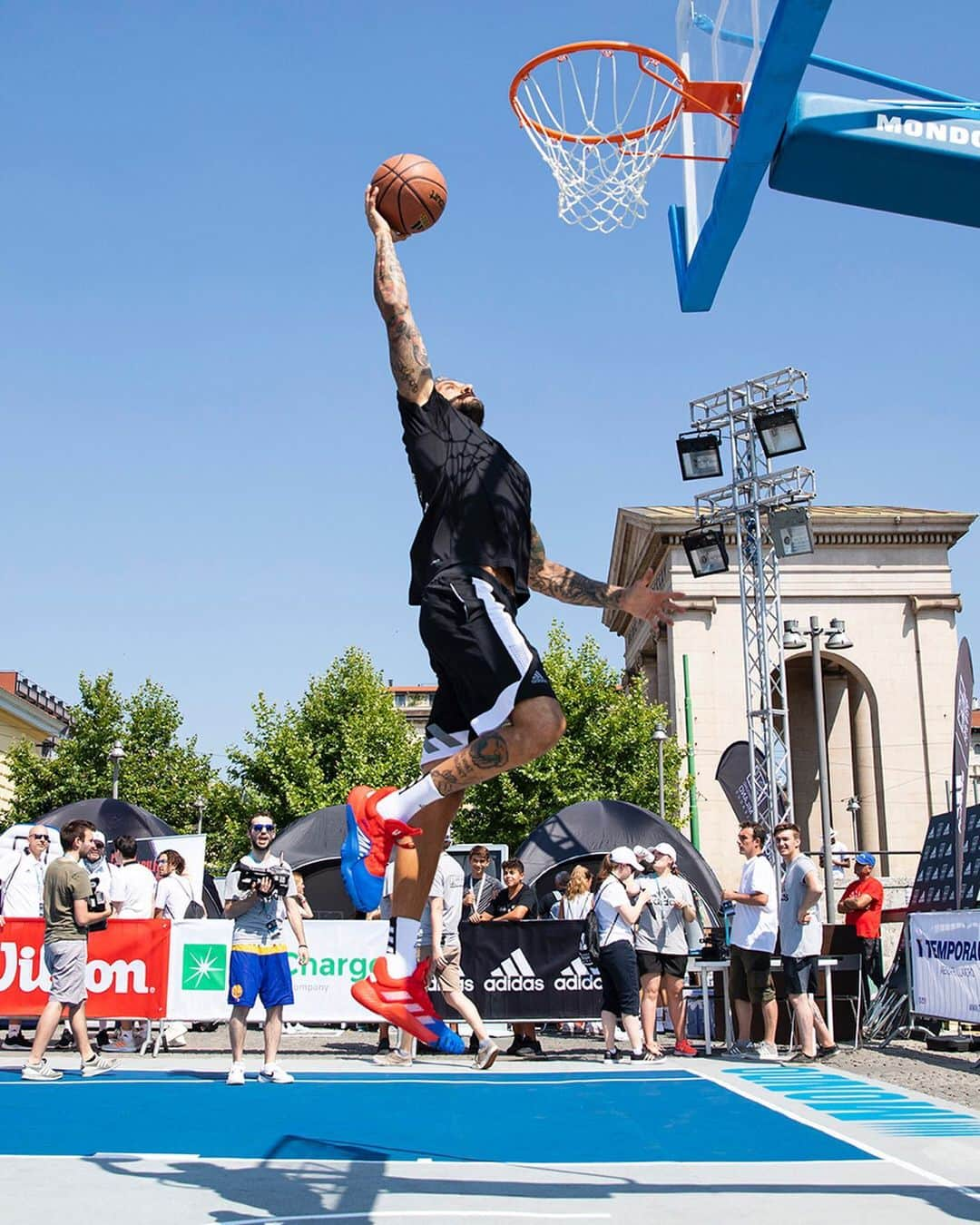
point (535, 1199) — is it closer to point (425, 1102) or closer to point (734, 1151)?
point (734, 1151)

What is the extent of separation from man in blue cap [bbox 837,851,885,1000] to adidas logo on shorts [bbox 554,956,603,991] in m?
2.86

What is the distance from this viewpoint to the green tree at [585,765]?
120ft

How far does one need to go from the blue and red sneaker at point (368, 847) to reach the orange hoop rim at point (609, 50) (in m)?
4.53

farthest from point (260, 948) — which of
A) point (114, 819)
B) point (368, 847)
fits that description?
point (114, 819)

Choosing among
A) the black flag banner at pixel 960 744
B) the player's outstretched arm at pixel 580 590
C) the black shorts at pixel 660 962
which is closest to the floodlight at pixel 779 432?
the black flag banner at pixel 960 744

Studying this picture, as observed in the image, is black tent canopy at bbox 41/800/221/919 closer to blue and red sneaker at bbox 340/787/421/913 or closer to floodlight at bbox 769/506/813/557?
floodlight at bbox 769/506/813/557

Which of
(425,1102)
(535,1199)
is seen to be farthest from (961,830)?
(535,1199)

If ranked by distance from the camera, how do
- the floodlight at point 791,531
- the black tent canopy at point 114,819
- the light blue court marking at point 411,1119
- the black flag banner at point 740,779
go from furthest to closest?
the black flag banner at point 740,779 → the black tent canopy at point 114,819 → the floodlight at point 791,531 → the light blue court marking at point 411,1119

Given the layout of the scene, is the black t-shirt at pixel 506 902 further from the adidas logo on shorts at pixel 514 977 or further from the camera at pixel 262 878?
the camera at pixel 262 878

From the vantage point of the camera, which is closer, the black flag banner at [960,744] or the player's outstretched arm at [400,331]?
the player's outstretched arm at [400,331]

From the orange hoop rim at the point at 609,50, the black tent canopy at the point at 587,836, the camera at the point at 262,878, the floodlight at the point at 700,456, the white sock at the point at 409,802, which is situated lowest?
the camera at the point at 262,878

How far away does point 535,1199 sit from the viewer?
496cm

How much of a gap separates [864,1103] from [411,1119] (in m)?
3.02

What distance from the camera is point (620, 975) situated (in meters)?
11.6
